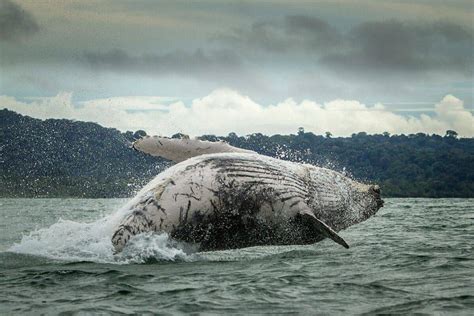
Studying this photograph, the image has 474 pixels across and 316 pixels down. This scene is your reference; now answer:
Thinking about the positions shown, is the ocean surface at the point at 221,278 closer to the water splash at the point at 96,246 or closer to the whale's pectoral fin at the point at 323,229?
the water splash at the point at 96,246

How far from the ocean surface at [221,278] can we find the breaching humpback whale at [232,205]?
332 mm

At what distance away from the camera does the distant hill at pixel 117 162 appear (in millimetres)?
149500

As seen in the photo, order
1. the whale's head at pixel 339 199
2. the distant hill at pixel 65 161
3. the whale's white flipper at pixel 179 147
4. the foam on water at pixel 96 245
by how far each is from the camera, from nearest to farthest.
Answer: the foam on water at pixel 96 245, the whale's head at pixel 339 199, the whale's white flipper at pixel 179 147, the distant hill at pixel 65 161

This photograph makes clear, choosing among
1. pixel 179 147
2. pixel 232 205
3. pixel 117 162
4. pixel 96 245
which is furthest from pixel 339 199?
pixel 117 162

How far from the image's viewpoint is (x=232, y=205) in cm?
1270

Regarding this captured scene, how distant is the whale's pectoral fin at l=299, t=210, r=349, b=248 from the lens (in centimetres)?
1243

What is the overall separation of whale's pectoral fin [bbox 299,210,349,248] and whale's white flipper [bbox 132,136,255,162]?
2.43 metres

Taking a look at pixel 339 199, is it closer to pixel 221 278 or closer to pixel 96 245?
pixel 221 278

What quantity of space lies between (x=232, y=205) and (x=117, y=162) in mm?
130432

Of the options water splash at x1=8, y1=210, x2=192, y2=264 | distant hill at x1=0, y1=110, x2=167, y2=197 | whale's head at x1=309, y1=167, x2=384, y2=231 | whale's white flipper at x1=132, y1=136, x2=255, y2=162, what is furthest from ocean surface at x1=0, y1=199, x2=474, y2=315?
distant hill at x1=0, y1=110, x2=167, y2=197

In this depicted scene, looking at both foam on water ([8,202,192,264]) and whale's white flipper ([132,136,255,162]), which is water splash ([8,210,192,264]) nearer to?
foam on water ([8,202,192,264])

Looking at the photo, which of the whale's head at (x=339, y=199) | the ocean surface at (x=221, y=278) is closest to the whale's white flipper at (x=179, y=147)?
the whale's head at (x=339, y=199)

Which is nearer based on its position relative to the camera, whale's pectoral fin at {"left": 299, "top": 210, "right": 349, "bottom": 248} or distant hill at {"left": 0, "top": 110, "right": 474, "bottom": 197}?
whale's pectoral fin at {"left": 299, "top": 210, "right": 349, "bottom": 248}

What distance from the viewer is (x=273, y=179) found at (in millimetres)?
13250
